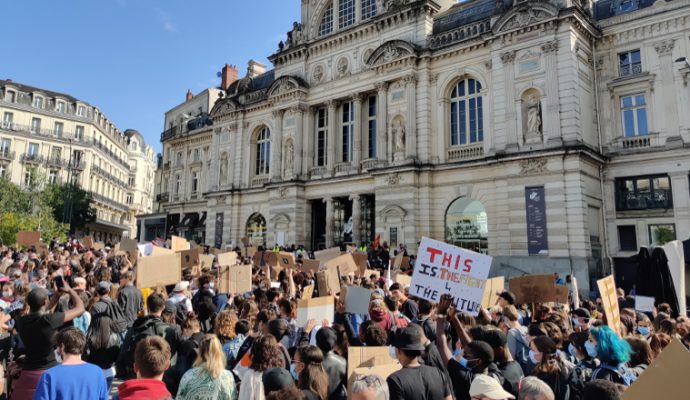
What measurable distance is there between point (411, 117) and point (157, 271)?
2102cm

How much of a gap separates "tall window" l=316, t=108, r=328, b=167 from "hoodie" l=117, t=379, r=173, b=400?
101 ft

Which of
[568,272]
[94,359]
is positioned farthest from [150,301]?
[568,272]

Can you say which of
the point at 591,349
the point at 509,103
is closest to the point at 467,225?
the point at 509,103

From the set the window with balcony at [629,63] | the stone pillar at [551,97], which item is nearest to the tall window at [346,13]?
the stone pillar at [551,97]

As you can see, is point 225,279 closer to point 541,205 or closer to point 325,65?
point 541,205

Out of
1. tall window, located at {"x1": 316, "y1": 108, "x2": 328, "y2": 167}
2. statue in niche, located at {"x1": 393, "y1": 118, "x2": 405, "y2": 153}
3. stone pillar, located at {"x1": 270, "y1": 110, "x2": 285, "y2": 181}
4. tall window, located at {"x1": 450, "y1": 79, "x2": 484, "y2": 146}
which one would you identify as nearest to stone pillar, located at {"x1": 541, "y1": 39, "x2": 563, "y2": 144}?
tall window, located at {"x1": 450, "y1": 79, "x2": 484, "y2": 146}

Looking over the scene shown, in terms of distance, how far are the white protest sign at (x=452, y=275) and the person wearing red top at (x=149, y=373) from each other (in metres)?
3.58

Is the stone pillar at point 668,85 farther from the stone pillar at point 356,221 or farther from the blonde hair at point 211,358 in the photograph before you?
the blonde hair at point 211,358

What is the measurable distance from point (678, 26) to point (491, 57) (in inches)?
360

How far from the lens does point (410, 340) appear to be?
4508 mm

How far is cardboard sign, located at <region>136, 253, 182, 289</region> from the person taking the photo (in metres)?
10.2

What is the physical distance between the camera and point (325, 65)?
34.2m

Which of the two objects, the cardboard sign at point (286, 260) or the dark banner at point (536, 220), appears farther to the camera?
the dark banner at point (536, 220)

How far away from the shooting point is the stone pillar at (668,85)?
23.5 meters
